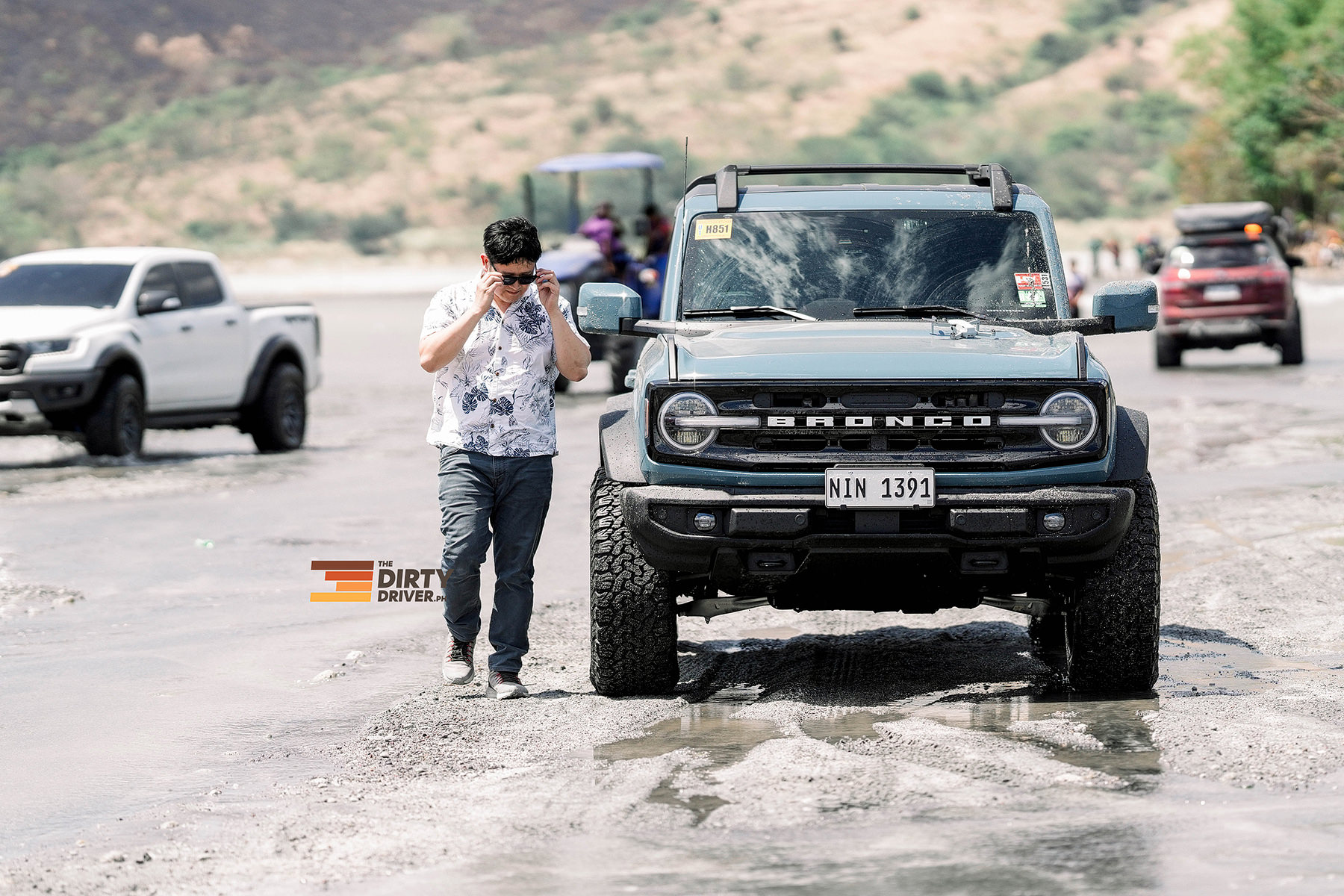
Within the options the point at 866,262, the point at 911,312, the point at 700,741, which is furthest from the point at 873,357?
the point at 700,741

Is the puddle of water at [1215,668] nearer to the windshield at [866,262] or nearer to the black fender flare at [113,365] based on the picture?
the windshield at [866,262]

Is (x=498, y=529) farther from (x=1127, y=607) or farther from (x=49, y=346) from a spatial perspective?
(x=49, y=346)

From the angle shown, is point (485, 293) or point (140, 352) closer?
point (485, 293)

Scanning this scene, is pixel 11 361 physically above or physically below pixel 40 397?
above

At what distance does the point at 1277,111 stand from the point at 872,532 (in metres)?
67.3

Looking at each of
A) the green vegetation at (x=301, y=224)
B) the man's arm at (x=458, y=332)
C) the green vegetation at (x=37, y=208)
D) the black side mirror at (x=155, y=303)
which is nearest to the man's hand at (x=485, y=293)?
the man's arm at (x=458, y=332)

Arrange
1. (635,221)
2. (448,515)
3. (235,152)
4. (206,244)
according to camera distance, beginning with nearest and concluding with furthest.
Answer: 1. (448,515)
2. (635,221)
3. (206,244)
4. (235,152)

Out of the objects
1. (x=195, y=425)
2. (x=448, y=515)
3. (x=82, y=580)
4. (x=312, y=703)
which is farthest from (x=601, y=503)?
(x=195, y=425)

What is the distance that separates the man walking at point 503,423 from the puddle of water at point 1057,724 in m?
1.33

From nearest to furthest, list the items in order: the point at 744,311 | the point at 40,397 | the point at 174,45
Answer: the point at 744,311, the point at 40,397, the point at 174,45

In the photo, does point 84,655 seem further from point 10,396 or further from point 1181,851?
point 10,396

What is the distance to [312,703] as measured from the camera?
7.92m

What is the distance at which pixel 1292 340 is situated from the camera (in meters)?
27.4

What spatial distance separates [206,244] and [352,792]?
90724mm
